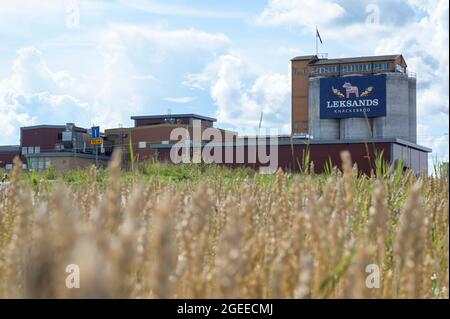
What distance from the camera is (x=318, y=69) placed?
72.4 meters

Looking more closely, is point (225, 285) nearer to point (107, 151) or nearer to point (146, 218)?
point (146, 218)

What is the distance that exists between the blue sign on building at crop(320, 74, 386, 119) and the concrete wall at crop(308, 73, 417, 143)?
0.67 meters

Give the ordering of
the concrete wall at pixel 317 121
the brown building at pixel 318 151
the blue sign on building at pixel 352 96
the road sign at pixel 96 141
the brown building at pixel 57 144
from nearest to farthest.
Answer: the brown building at pixel 318 151
the blue sign on building at pixel 352 96
the concrete wall at pixel 317 121
the brown building at pixel 57 144
the road sign at pixel 96 141

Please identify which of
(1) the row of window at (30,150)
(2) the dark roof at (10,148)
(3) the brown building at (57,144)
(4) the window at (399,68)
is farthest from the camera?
(2) the dark roof at (10,148)

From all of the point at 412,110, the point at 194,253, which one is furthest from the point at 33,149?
the point at 194,253

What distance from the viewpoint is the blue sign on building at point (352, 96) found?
67250 millimetres

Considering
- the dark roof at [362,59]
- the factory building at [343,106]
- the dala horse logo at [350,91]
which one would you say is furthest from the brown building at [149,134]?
the dark roof at [362,59]

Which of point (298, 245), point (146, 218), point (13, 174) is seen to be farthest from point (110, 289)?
point (146, 218)

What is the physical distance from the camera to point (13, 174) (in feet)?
7.77

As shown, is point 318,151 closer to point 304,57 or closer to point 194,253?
point 304,57

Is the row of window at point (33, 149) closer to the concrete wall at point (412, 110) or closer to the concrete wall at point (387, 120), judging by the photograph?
the concrete wall at point (387, 120)

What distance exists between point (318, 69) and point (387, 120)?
10.9 metres
